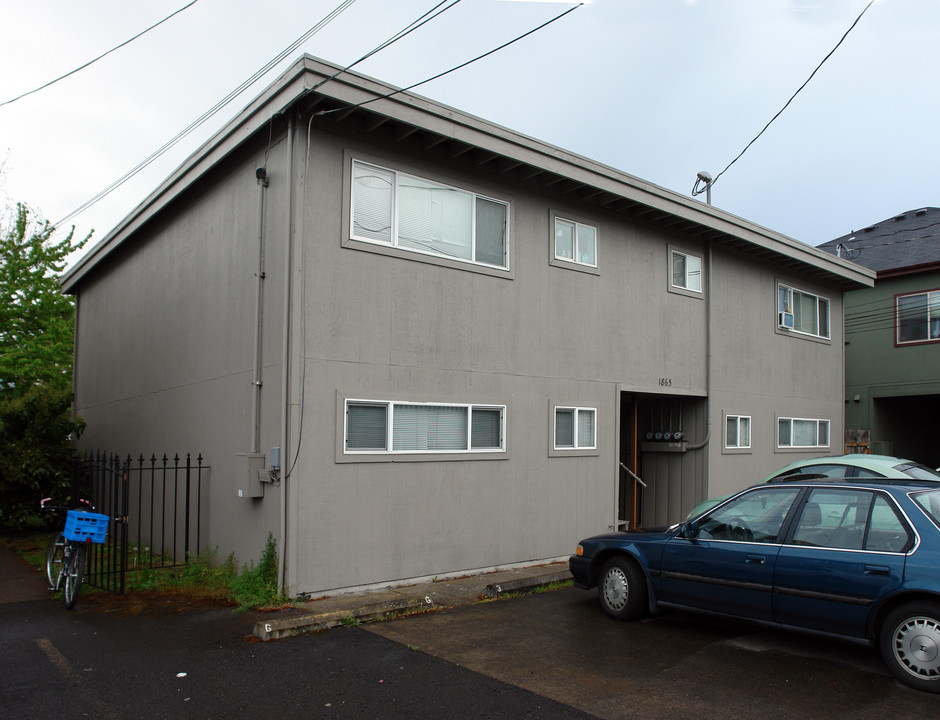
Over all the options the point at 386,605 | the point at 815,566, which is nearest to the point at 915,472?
the point at 815,566

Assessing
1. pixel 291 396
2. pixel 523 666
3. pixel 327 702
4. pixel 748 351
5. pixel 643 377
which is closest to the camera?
pixel 327 702

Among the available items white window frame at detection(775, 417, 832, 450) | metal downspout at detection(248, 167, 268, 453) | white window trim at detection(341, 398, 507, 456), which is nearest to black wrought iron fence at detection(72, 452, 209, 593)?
metal downspout at detection(248, 167, 268, 453)

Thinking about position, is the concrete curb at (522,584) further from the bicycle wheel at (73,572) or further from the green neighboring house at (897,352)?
the green neighboring house at (897,352)

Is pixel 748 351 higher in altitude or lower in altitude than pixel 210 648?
higher

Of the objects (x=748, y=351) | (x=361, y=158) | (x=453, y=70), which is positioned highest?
(x=453, y=70)

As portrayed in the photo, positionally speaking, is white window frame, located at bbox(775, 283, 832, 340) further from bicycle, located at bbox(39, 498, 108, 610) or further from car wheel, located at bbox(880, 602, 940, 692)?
bicycle, located at bbox(39, 498, 108, 610)

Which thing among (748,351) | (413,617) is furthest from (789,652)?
(748,351)

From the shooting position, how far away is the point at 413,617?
7273 millimetres

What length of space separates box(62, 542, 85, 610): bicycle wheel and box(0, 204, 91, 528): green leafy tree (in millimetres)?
5489

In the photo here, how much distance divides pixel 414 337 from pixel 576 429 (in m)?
3.10

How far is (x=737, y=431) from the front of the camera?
13508mm

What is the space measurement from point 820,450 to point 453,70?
11.9 metres

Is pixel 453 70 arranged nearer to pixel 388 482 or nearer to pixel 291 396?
pixel 291 396

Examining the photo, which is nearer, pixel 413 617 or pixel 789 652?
pixel 789 652
